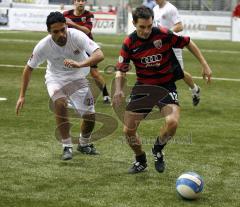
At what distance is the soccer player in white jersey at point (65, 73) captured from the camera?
25.4ft

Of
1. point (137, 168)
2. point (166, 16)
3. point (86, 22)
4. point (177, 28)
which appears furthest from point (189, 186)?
point (86, 22)

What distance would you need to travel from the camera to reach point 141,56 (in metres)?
7.16

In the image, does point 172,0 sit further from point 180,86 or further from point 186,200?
point 186,200

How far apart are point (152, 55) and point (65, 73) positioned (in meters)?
1.54

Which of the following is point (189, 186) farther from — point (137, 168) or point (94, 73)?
point (94, 73)

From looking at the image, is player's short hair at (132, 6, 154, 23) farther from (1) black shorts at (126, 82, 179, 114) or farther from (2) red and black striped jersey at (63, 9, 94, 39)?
(2) red and black striped jersey at (63, 9, 94, 39)

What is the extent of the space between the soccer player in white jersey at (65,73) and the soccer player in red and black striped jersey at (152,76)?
68cm

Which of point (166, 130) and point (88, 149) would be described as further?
point (88, 149)

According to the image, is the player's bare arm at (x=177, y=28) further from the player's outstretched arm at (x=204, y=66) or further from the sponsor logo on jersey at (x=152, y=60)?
the sponsor logo on jersey at (x=152, y=60)

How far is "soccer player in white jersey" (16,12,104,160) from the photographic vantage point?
7.74 m

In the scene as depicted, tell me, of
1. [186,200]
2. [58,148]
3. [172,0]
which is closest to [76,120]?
[58,148]

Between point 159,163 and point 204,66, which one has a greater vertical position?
point 204,66

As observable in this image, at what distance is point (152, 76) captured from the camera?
7.28 meters

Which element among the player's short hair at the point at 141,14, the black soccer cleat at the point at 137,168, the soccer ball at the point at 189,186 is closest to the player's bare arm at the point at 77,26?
the player's short hair at the point at 141,14
